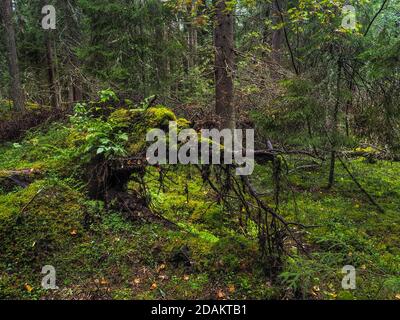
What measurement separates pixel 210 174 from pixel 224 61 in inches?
155

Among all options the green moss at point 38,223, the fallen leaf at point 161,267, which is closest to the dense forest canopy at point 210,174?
the green moss at point 38,223

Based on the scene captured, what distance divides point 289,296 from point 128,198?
294 centimetres

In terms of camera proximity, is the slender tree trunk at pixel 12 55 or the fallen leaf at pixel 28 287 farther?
the slender tree trunk at pixel 12 55

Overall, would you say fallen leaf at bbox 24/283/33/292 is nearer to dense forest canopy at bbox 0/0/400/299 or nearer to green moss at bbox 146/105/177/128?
dense forest canopy at bbox 0/0/400/299

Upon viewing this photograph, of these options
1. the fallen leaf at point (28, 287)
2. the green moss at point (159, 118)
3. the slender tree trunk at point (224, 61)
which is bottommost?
the fallen leaf at point (28, 287)

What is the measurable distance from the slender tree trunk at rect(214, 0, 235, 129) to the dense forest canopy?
0.03 m

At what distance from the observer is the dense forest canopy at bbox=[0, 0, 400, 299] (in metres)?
4.74

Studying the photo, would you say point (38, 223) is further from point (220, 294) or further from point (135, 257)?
point (220, 294)

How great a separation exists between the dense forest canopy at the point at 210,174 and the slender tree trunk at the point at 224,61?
0.03m

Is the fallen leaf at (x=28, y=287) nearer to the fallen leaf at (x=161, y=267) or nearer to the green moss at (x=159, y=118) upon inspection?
the fallen leaf at (x=161, y=267)

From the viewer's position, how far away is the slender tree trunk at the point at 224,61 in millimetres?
8102

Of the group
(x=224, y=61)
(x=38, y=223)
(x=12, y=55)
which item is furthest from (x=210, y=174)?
(x=12, y=55)
